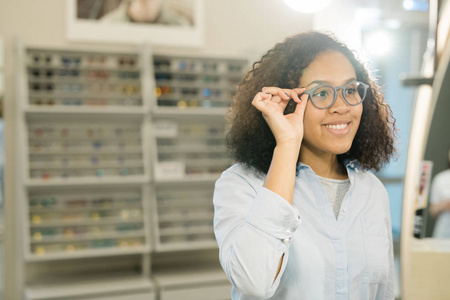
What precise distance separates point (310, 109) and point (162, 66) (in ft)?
9.10

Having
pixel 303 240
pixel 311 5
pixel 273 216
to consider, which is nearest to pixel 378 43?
pixel 311 5

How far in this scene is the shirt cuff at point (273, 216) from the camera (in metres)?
1.10

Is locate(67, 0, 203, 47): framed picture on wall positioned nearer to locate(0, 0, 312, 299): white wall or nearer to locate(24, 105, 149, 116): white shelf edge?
locate(0, 0, 312, 299): white wall

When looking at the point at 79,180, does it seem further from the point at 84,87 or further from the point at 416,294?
the point at 416,294

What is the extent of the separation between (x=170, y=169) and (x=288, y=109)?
102 inches

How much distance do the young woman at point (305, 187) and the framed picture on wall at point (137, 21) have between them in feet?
9.20

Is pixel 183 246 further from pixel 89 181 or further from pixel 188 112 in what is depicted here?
pixel 188 112

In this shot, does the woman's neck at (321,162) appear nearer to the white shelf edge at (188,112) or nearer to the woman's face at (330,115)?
the woman's face at (330,115)

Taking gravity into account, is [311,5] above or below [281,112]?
above

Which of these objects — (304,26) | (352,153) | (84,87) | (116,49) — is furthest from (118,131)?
(352,153)

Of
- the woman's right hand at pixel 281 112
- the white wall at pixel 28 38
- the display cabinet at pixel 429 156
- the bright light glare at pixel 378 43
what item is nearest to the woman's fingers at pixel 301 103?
the woman's right hand at pixel 281 112

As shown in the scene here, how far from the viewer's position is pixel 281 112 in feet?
4.02

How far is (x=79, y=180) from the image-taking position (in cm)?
355

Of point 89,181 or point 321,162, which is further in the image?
point 89,181
